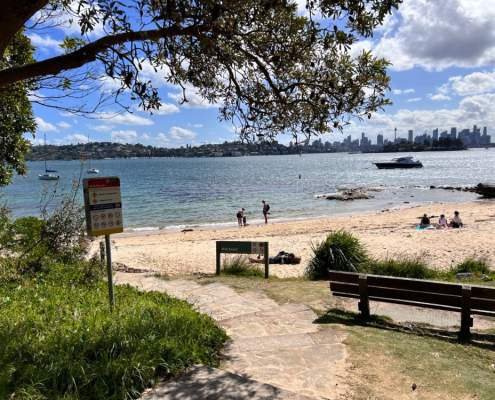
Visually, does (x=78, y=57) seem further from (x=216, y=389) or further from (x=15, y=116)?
(x=15, y=116)

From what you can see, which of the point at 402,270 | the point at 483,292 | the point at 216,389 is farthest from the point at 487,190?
the point at 216,389

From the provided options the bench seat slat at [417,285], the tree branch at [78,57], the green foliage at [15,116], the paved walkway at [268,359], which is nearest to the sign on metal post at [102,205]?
the tree branch at [78,57]

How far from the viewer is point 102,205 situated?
5262 mm

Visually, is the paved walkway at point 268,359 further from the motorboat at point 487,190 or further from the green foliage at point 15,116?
the motorboat at point 487,190

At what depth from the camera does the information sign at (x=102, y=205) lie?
200 inches

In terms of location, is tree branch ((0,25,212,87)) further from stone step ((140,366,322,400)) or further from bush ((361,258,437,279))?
bush ((361,258,437,279))

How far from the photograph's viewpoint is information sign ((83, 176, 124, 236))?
5.09m

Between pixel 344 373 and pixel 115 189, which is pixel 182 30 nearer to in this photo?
pixel 115 189

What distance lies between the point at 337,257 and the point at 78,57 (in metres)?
8.01

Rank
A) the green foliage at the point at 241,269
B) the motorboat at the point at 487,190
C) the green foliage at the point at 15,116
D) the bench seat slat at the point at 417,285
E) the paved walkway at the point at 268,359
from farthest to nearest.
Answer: the motorboat at the point at 487,190
the green foliage at the point at 241,269
the green foliage at the point at 15,116
the bench seat slat at the point at 417,285
the paved walkway at the point at 268,359

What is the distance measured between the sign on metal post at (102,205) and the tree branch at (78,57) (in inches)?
51.6

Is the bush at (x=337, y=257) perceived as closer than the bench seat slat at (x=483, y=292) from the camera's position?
No

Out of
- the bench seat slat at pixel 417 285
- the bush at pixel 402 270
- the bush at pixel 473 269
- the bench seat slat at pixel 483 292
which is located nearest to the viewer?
the bench seat slat at pixel 483 292

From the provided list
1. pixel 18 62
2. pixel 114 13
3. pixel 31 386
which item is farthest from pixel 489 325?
pixel 18 62
